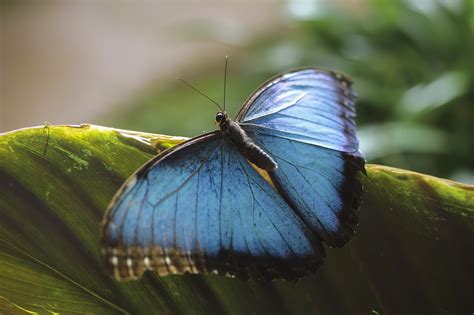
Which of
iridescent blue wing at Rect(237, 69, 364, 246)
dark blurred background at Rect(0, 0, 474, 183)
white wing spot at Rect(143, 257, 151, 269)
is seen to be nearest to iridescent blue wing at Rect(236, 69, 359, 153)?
iridescent blue wing at Rect(237, 69, 364, 246)

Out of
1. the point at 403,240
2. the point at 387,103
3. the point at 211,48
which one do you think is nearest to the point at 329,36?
the point at 387,103

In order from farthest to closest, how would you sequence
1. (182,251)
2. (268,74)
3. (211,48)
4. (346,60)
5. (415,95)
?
(211,48)
(268,74)
(346,60)
(415,95)
(182,251)

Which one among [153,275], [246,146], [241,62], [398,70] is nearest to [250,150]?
[246,146]

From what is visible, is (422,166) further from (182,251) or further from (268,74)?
(182,251)

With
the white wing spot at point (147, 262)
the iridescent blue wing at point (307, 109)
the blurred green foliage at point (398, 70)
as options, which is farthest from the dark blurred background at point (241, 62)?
the white wing spot at point (147, 262)

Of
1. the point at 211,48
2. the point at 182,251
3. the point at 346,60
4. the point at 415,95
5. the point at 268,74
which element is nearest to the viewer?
the point at 182,251

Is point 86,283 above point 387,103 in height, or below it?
below

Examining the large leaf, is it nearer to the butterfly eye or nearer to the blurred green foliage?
the butterfly eye
